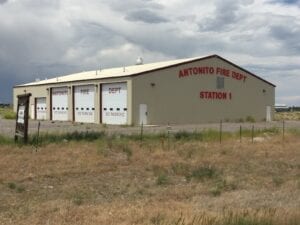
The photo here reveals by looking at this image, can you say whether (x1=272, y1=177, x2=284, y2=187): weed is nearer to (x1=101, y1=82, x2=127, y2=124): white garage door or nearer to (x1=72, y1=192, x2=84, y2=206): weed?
(x1=72, y1=192, x2=84, y2=206): weed

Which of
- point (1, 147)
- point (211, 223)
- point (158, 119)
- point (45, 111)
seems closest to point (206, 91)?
point (158, 119)

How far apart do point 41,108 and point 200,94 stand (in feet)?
67.4

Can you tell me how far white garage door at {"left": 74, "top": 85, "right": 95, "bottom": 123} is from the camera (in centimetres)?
5302

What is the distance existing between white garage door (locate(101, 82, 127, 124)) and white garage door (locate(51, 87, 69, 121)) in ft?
24.8

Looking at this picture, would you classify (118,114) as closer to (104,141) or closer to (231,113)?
A: (231,113)

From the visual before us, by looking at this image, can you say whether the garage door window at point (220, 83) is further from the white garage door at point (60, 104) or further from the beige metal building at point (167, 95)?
the white garage door at point (60, 104)

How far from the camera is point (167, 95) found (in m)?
50.3

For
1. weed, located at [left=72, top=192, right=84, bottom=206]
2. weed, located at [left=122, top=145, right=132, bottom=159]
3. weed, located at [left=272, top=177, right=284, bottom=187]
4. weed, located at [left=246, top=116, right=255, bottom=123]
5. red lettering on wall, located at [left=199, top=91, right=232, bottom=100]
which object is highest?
red lettering on wall, located at [left=199, top=91, right=232, bottom=100]

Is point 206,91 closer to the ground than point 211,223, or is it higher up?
higher up

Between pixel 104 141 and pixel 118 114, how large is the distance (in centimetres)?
2558

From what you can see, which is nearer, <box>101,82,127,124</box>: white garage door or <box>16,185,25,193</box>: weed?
<box>16,185,25,193</box>: weed

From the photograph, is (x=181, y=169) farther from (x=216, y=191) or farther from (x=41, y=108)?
(x=41, y=108)

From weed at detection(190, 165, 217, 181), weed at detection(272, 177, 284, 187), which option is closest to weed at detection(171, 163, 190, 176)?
weed at detection(190, 165, 217, 181)

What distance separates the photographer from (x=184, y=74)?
171ft
